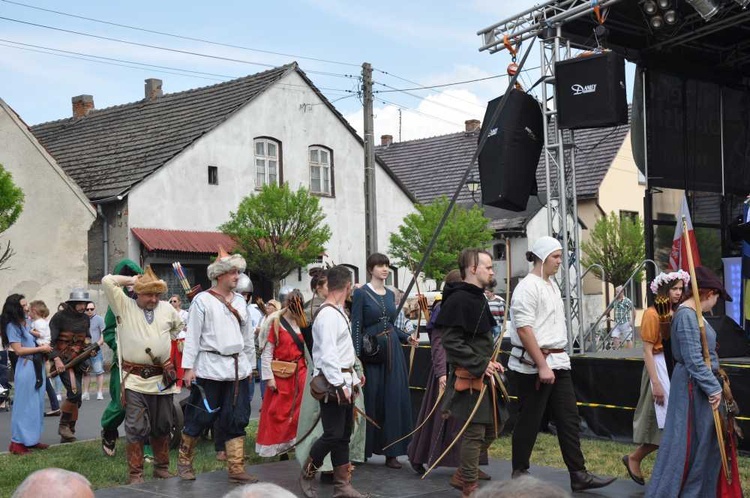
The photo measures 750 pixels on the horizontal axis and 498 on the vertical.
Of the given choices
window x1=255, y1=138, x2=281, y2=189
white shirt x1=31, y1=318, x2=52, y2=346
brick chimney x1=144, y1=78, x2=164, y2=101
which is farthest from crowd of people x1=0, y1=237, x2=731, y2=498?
brick chimney x1=144, y1=78, x2=164, y2=101

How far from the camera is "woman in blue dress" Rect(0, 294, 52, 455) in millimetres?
10914

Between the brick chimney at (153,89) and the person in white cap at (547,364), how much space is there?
86.8ft

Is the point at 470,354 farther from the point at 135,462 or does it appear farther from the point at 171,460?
the point at 171,460

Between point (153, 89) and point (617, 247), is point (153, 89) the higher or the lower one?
the higher one

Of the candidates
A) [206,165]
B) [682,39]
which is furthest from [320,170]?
[682,39]

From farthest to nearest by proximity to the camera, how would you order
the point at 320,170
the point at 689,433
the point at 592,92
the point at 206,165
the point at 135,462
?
the point at 320,170
the point at 206,165
the point at 592,92
the point at 135,462
the point at 689,433

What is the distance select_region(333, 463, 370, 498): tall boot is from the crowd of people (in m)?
0.01

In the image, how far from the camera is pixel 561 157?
12406mm

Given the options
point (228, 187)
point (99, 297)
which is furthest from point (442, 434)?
point (228, 187)

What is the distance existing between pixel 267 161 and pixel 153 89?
224 inches

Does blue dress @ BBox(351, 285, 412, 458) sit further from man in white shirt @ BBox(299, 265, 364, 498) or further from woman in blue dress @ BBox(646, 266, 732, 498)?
woman in blue dress @ BBox(646, 266, 732, 498)

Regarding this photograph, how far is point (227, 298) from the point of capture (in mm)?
8406

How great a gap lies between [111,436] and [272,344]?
2.11m

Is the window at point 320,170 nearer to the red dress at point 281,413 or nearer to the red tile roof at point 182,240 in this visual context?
the red tile roof at point 182,240
